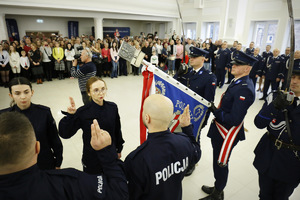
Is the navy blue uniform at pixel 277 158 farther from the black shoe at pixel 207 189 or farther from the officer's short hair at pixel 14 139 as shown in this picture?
the officer's short hair at pixel 14 139

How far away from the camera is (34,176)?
2.81ft

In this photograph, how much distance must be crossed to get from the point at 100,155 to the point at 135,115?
3.88 m

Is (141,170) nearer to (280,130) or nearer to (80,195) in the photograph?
(80,195)

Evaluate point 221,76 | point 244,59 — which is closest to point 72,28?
point 221,76

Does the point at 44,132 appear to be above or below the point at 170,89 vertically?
below

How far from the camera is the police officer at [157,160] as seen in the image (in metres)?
1.16

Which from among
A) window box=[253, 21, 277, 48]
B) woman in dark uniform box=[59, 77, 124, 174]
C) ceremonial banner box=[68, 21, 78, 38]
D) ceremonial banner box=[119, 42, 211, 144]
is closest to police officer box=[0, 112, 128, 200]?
woman in dark uniform box=[59, 77, 124, 174]

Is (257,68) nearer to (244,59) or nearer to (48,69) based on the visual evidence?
(244,59)

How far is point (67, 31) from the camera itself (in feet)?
48.1

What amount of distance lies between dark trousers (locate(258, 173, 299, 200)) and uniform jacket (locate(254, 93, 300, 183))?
110mm

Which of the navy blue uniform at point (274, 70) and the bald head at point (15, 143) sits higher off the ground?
the bald head at point (15, 143)

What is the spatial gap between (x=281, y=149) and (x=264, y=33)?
11.5 meters

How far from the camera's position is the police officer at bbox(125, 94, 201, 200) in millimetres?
1155

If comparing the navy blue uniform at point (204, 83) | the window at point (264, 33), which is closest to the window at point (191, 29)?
the window at point (264, 33)
